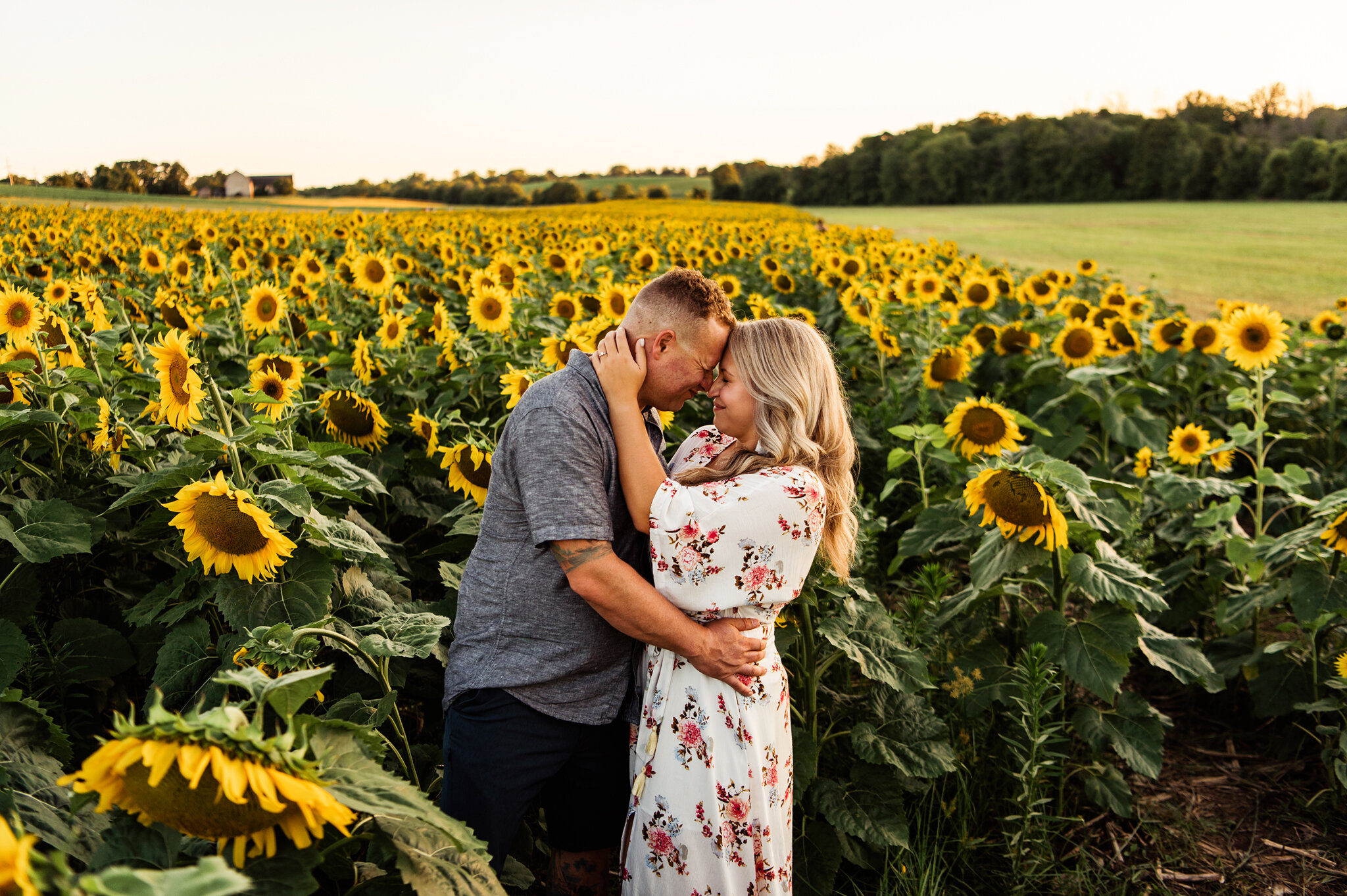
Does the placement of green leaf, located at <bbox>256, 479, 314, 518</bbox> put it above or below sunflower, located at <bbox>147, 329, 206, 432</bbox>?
below

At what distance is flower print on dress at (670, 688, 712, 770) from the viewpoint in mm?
2238

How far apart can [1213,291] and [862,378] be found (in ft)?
45.3

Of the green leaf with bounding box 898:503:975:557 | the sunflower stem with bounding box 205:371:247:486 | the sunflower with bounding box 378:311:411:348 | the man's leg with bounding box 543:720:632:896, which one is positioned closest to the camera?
the sunflower stem with bounding box 205:371:247:486

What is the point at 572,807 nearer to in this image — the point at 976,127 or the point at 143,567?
the point at 143,567

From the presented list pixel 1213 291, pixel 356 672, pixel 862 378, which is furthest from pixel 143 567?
A: pixel 1213 291

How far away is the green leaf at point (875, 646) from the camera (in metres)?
2.74

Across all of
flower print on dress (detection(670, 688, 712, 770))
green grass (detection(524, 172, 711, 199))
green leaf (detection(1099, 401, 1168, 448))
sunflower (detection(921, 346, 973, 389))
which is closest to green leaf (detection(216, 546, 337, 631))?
flower print on dress (detection(670, 688, 712, 770))

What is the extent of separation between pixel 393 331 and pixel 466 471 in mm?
2001

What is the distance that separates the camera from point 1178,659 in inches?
130

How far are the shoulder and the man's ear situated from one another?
0.32 m

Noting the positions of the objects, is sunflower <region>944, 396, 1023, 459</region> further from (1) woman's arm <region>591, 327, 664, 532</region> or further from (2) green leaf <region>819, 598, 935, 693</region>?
(1) woman's arm <region>591, 327, 664, 532</region>

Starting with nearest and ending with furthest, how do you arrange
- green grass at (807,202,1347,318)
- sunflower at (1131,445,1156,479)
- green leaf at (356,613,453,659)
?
green leaf at (356,613,453,659), sunflower at (1131,445,1156,479), green grass at (807,202,1347,318)

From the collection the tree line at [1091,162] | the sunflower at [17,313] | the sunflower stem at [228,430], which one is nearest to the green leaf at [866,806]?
the sunflower stem at [228,430]

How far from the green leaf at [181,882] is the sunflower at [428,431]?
2.51 m
